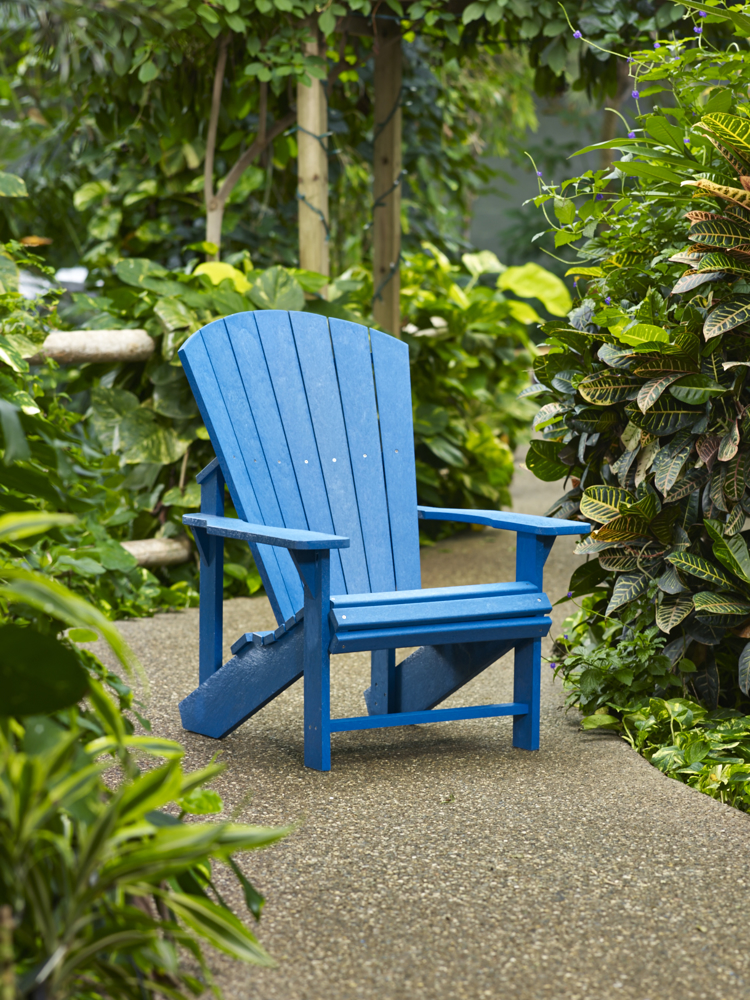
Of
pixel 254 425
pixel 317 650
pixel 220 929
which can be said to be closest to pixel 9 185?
pixel 254 425

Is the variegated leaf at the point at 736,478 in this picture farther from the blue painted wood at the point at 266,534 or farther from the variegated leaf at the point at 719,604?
the blue painted wood at the point at 266,534

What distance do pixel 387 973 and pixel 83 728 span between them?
0.52m

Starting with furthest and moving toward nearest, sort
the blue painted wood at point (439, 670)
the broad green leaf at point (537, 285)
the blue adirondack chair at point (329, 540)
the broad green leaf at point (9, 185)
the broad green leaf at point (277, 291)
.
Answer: the broad green leaf at point (537, 285) → the broad green leaf at point (277, 291) → the broad green leaf at point (9, 185) → the blue painted wood at point (439, 670) → the blue adirondack chair at point (329, 540)

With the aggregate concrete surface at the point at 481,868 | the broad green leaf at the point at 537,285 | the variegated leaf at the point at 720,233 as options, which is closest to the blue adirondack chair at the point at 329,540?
the aggregate concrete surface at the point at 481,868

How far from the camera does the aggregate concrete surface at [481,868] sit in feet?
4.50

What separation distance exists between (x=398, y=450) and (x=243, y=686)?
2.52ft

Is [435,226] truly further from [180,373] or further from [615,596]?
[615,596]

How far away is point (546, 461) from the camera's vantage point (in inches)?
104

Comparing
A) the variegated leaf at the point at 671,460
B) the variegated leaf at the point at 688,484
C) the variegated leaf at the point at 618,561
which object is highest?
the variegated leaf at the point at 671,460

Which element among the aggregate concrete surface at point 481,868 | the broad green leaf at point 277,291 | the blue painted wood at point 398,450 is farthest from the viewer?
the broad green leaf at point 277,291

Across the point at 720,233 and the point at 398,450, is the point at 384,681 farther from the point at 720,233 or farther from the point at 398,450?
the point at 720,233

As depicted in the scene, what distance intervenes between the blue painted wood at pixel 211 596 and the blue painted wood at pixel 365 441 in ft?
1.22

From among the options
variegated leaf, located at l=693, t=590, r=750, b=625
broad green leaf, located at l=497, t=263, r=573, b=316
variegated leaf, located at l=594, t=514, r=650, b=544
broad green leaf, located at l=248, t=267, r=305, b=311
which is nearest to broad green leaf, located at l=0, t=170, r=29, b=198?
broad green leaf, located at l=248, t=267, r=305, b=311

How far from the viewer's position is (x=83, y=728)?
1.26 m
